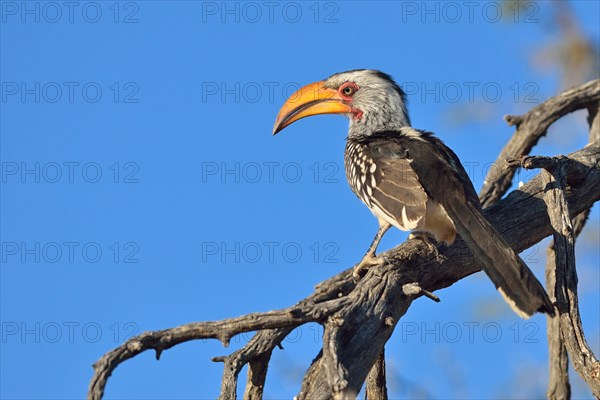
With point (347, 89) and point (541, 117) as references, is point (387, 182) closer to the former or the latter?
point (347, 89)

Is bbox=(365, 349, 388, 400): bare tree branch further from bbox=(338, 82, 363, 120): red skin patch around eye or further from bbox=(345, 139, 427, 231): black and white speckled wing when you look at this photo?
bbox=(338, 82, 363, 120): red skin patch around eye

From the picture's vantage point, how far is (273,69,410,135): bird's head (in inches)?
282

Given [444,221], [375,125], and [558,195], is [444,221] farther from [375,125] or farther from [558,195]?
[375,125]

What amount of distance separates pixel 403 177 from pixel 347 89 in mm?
1713

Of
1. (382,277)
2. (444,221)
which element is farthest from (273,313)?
(444,221)

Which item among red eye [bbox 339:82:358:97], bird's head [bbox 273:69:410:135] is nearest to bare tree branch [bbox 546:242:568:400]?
bird's head [bbox 273:69:410:135]

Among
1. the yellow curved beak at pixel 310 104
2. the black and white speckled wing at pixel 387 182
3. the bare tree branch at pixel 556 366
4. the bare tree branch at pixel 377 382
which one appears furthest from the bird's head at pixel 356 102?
the bare tree branch at pixel 377 382

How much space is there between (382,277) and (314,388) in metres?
0.81

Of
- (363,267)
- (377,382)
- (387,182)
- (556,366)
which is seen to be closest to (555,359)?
(556,366)

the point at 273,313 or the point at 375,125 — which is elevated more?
the point at 375,125

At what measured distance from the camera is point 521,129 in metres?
7.30

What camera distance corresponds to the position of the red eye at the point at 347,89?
7.34 metres

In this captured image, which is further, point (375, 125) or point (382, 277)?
point (375, 125)

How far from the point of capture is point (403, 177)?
19.0ft
